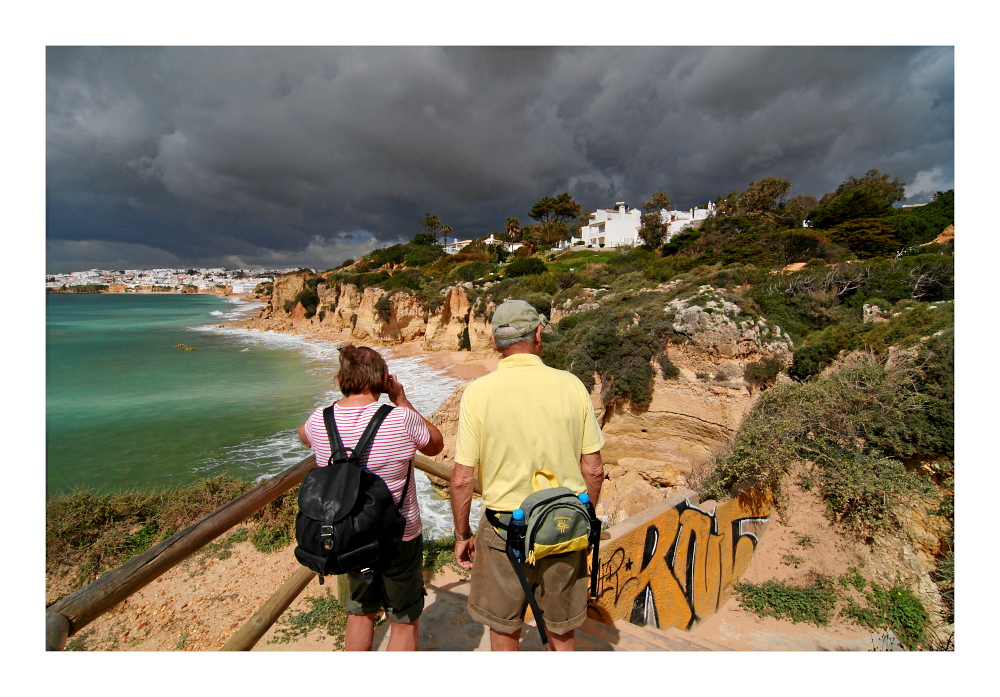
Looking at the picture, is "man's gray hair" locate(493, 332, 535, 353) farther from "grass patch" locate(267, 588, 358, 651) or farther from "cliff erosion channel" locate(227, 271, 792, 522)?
"cliff erosion channel" locate(227, 271, 792, 522)

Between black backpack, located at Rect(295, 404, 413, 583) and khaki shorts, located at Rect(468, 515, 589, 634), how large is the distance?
0.54 metres

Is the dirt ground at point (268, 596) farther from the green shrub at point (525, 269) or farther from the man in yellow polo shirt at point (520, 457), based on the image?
the green shrub at point (525, 269)

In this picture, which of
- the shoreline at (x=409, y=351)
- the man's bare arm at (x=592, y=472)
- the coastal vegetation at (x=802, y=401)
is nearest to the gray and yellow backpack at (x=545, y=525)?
the man's bare arm at (x=592, y=472)

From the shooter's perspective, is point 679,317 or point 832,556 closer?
point 832,556

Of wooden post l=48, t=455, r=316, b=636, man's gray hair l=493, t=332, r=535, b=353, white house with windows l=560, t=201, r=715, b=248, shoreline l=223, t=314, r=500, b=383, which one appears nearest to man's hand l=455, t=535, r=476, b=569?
man's gray hair l=493, t=332, r=535, b=353

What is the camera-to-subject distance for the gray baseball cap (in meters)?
1.96

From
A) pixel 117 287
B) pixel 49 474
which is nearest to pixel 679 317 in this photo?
pixel 49 474

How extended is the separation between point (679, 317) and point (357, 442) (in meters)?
8.84

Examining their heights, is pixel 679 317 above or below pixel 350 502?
above

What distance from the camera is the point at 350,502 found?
66.4 inches

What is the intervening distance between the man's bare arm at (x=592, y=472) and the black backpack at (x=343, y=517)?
3.05 feet

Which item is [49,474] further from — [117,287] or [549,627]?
[117,287]

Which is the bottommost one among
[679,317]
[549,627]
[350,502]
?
[549,627]

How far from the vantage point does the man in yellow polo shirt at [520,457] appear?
188 centimetres
